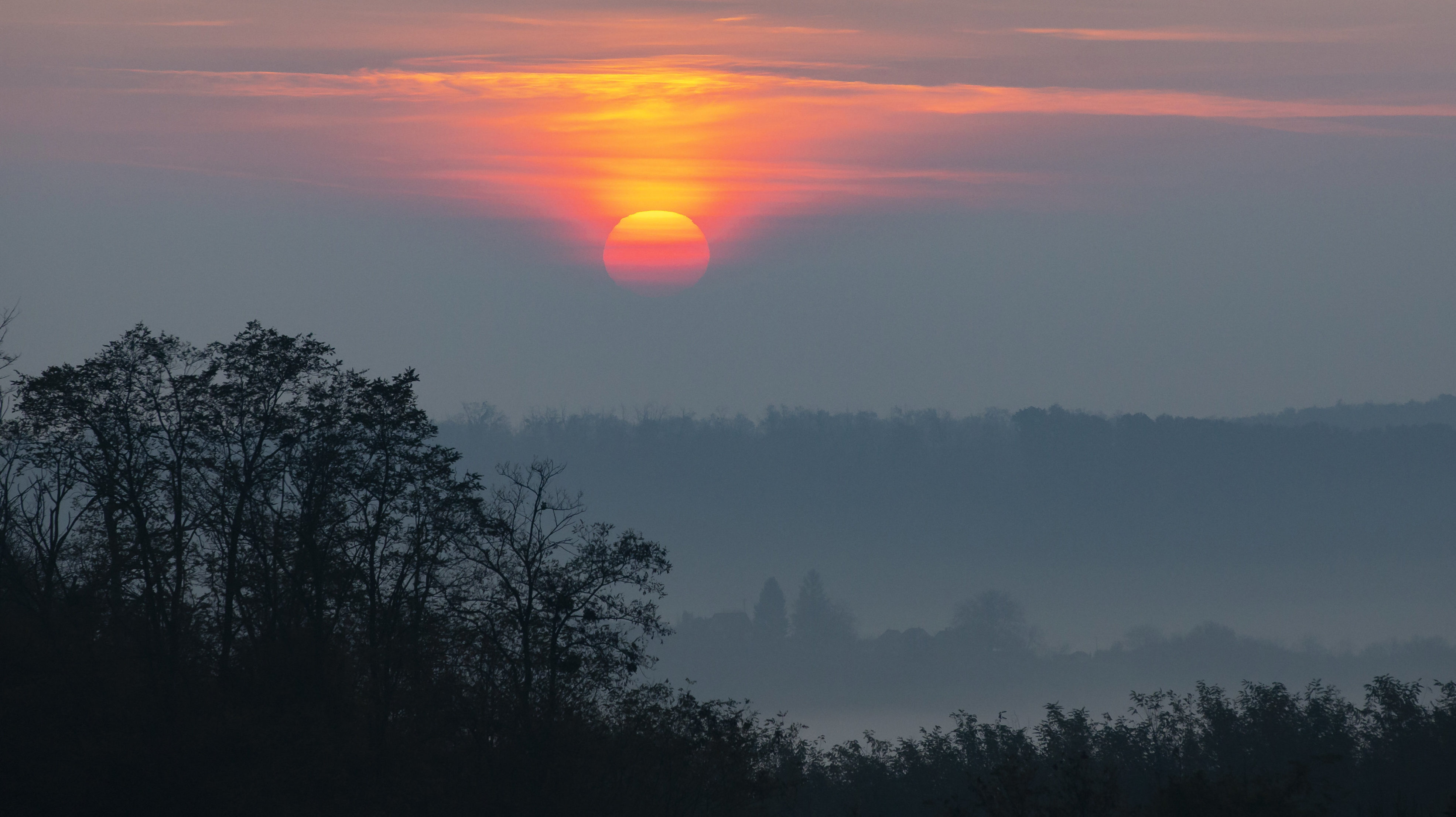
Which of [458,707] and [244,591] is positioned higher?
[244,591]

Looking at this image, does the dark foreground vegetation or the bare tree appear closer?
the dark foreground vegetation

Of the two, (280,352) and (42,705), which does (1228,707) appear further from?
(42,705)

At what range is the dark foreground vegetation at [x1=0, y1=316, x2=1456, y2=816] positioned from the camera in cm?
4091

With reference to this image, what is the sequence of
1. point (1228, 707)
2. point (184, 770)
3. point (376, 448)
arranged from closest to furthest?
point (184, 770), point (376, 448), point (1228, 707)

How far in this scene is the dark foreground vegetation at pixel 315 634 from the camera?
40906mm

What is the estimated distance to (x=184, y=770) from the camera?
4106 cm

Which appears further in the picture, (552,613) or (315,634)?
(552,613)

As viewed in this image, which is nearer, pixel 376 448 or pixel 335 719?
pixel 335 719

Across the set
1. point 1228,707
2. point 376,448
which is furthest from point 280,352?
point 1228,707

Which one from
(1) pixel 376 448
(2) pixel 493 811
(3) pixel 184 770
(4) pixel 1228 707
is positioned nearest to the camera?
(3) pixel 184 770

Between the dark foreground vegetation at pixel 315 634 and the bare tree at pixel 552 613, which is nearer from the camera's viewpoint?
the dark foreground vegetation at pixel 315 634

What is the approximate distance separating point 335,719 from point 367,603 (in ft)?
27.6

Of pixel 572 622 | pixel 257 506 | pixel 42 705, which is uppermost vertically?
pixel 257 506

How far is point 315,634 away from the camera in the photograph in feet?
148
